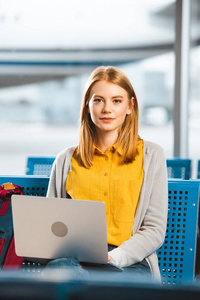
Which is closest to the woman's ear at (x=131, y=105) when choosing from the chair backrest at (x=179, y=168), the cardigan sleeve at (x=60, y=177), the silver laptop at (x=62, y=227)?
the cardigan sleeve at (x=60, y=177)

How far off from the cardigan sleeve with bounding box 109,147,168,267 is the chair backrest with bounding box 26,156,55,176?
1274mm

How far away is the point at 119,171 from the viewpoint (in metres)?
2.10

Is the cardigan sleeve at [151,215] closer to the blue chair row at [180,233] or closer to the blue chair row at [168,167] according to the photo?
A: the blue chair row at [180,233]

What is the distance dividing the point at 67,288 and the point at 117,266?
3.47 ft

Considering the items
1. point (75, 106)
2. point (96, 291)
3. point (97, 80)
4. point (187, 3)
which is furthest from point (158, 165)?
point (75, 106)

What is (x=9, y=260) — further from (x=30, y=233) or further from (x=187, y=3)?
(x=187, y=3)

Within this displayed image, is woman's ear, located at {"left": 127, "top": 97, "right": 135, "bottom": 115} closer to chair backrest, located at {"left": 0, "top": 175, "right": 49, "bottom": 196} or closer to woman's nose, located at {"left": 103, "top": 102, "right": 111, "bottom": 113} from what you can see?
woman's nose, located at {"left": 103, "top": 102, "right": 111, "bottom": 113}

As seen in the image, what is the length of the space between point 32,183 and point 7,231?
1.15 ft

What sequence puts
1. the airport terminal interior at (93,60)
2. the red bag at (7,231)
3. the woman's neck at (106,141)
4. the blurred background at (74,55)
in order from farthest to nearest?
the blurred background at (74,55)
the airport terminal interior at (93,60)
the woman's neck at (106,141)
the red bag at (7,231)

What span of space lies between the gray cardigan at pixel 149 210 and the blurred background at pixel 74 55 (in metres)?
3.29

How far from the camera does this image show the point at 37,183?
241 centimetres

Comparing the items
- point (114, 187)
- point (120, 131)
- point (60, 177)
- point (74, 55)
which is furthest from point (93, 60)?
point (114, 187)

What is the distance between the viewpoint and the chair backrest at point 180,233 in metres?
2.28

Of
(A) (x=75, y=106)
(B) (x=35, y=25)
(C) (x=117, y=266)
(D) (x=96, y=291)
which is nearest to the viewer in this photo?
(D) (x=96, y=291)
